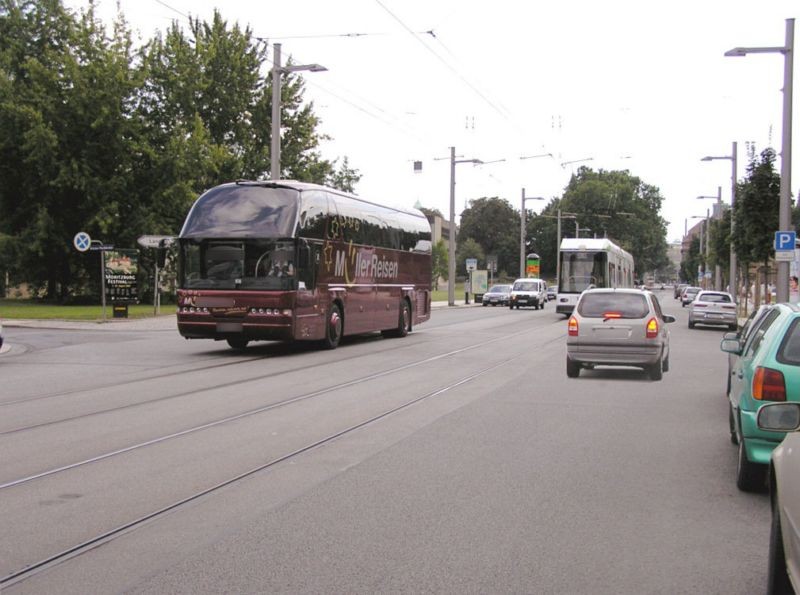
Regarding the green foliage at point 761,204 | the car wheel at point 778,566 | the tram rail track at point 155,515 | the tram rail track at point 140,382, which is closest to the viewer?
the car wheel at point 778,566

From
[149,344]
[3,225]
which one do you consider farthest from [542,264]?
[149,344]

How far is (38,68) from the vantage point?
42531 mm

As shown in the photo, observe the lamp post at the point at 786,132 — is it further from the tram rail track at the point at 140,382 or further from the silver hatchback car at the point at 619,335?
the tram rail track at the point at 140,382

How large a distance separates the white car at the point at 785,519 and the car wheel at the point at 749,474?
94.3 inches

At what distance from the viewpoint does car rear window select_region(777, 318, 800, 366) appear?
6867 millimetres

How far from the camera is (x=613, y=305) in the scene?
15.1 meters

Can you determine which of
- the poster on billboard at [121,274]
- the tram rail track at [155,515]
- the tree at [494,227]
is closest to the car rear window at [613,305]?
the tram rail track at [155,515]

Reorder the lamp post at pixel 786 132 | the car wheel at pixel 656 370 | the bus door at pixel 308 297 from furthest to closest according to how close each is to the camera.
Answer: the lamp post at pixel 786 132, the bus door at pixel 308 297, the car wheel at pixel 656 370

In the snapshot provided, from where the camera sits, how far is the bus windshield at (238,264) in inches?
710

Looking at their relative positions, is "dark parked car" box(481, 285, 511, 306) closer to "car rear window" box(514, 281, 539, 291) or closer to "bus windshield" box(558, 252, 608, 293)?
"car rear window" box(514, 281, 539, 291)

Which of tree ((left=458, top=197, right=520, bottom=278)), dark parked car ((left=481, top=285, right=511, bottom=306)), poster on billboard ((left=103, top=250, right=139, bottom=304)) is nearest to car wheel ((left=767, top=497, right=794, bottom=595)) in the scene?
poster on billboard ((left=103, top=250, right=139, bottom=304))

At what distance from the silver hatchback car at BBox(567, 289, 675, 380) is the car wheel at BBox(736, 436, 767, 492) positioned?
26.4 ft

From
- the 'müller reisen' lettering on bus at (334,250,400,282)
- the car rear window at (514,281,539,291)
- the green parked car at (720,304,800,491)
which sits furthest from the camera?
the car rear window at (514,281,539,291)

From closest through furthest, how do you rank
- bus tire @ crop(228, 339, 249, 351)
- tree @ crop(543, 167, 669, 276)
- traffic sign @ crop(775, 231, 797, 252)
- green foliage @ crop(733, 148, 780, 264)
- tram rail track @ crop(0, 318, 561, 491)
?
tram rail track @ crop(0, 318, 561, 491) → bus tire @ crop(228, 339, 249, 351) → traffic sign @ crop(775, 231, 797, 252) → green foliage @ crop(733, 148, 780, 264) → tree @ crop(543, 167, 669, 276)
